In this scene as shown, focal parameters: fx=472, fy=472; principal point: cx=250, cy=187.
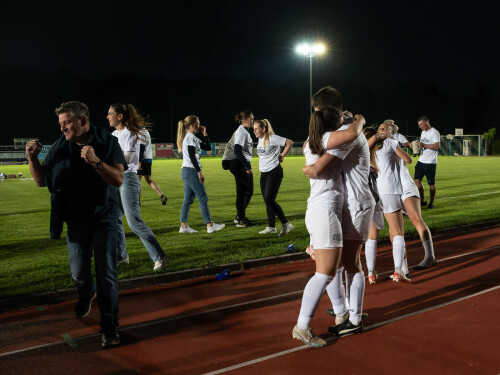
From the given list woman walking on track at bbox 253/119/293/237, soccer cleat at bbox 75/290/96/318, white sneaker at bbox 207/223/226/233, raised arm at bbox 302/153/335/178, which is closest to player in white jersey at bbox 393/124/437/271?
raised arm at bbox 302/153/335/178

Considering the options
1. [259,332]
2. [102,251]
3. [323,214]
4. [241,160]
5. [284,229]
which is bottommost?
[259,332]

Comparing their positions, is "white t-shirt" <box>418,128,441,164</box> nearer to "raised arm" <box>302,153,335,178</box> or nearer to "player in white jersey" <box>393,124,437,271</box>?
"player in white jersey" <box>393,124,437,271</box>

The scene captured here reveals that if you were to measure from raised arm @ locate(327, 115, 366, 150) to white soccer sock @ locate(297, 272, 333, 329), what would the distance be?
102cm

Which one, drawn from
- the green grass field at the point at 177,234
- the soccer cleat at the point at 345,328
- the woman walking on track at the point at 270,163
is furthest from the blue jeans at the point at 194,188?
the soccer cleat at the point at 345,328

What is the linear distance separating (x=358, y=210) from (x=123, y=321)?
96.7 inches

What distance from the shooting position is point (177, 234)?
8.87 metres

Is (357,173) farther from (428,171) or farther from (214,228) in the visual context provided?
(428,171)

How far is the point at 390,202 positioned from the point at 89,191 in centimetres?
339

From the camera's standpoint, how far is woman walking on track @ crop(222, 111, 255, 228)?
28.6 ft

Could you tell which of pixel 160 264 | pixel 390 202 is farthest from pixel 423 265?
pixel 160 264

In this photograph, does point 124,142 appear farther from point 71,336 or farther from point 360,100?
point 360,100

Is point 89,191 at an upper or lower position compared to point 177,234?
upper

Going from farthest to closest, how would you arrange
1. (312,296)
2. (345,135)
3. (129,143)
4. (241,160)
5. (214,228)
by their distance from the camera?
(214,228) < (241,160) < (129,143) < (312,296) < (345,135)

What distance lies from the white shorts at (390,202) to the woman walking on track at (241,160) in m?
3.49
